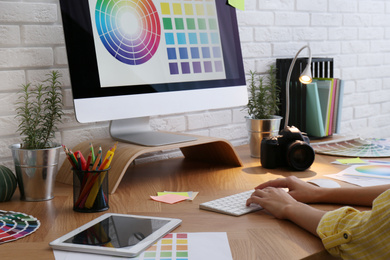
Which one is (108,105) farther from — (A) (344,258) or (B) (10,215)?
(A) (344,258)

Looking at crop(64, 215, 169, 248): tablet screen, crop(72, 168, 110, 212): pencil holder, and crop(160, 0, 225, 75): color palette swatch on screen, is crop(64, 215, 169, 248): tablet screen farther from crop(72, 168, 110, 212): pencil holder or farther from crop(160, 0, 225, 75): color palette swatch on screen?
crop(160, 0, 225, 75): color palette swatch on screen

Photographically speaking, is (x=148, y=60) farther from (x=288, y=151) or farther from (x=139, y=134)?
(x=288, y=151)

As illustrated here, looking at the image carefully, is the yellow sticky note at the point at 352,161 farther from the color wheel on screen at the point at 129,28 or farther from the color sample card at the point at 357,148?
the color wheel on screen at the point at 129,28

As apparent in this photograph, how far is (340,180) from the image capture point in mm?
1325

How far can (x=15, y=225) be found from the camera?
0.97m

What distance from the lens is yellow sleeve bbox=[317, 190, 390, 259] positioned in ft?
2.77

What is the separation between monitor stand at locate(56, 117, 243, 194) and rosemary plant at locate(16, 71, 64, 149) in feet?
0.36

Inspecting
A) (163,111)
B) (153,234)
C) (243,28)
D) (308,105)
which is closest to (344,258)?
(153,234)

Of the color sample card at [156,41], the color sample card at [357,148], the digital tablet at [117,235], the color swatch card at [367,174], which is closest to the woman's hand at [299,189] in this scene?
the color swatch card at [367,174]

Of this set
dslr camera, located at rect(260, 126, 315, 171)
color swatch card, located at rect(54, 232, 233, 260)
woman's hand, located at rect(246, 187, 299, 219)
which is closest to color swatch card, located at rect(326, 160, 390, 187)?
dslr camera, located at rect(260, 126, 315, 171)

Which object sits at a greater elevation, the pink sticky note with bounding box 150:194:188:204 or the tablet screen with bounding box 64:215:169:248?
the tablet screen with bounding box 64:215:169:248

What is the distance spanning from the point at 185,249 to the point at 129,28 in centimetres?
69

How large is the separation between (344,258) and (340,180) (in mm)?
472

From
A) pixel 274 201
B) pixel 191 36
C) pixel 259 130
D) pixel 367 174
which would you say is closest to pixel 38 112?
pixel 191 36
